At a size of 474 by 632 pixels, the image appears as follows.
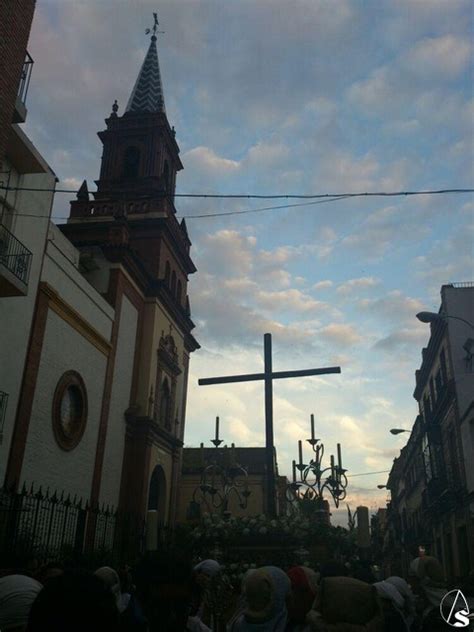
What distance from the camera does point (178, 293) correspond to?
2808 centimetres

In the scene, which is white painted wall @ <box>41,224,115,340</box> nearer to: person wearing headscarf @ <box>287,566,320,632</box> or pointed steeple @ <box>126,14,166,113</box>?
person wearing headscarf @ <box>287,566,320,632</box>

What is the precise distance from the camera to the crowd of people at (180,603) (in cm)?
237

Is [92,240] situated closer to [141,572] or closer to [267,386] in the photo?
[267,386]

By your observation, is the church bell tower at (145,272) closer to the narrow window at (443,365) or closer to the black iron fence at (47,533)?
the black iron fence at (47,533)

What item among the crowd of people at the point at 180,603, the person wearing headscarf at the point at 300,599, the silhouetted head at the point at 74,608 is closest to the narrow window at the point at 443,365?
the crowd of people at the point at 180,603

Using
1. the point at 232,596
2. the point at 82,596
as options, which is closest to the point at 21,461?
the point at 232,596

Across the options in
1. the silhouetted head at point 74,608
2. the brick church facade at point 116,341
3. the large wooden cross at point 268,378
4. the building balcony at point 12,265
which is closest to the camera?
the silhouetted head at point 74,608

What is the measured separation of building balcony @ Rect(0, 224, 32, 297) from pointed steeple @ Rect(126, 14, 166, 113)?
18901 millimetres

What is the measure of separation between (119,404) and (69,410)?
3454 millimetres

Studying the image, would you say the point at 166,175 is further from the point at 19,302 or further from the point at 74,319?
the point at 19,302

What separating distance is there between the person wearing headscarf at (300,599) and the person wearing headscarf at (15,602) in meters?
1.63

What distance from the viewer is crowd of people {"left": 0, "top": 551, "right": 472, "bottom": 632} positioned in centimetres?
237

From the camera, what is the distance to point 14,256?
46.0 feet

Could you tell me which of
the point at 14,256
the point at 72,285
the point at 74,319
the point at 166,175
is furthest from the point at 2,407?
the point at 166,175
